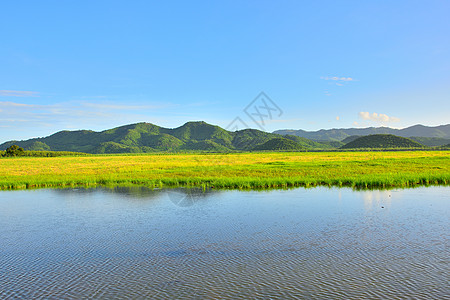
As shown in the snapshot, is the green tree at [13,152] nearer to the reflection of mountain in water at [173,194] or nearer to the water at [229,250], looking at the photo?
the reflection of mountain in water at [173,194]

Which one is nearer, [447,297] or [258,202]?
[447,297]

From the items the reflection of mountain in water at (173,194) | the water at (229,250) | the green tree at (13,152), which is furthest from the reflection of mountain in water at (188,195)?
the green tree at (13,152)

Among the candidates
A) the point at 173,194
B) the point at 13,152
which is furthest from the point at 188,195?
the point at 13,152

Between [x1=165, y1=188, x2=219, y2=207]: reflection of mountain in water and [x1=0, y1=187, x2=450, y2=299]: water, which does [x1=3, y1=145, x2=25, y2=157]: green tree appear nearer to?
[x1=165, y1=188, x2=219, y2=207]: reflection of mountain in water

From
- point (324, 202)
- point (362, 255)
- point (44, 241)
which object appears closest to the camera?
point (362, 255)

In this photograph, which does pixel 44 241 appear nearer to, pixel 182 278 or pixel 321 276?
pixel 182 278

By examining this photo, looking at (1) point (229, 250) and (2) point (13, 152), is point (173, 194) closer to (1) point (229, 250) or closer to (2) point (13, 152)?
(1) point (229, 250)

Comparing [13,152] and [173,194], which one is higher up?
[13,152]

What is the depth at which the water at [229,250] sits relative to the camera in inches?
322

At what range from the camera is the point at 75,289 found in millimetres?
8297

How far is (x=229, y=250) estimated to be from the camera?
1110 centimetres

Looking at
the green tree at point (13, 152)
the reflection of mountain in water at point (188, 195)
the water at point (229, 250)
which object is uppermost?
the green tree at point (13, 152)

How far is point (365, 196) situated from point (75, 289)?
20.0 meters

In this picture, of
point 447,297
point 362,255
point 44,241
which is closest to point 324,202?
point 362,255
